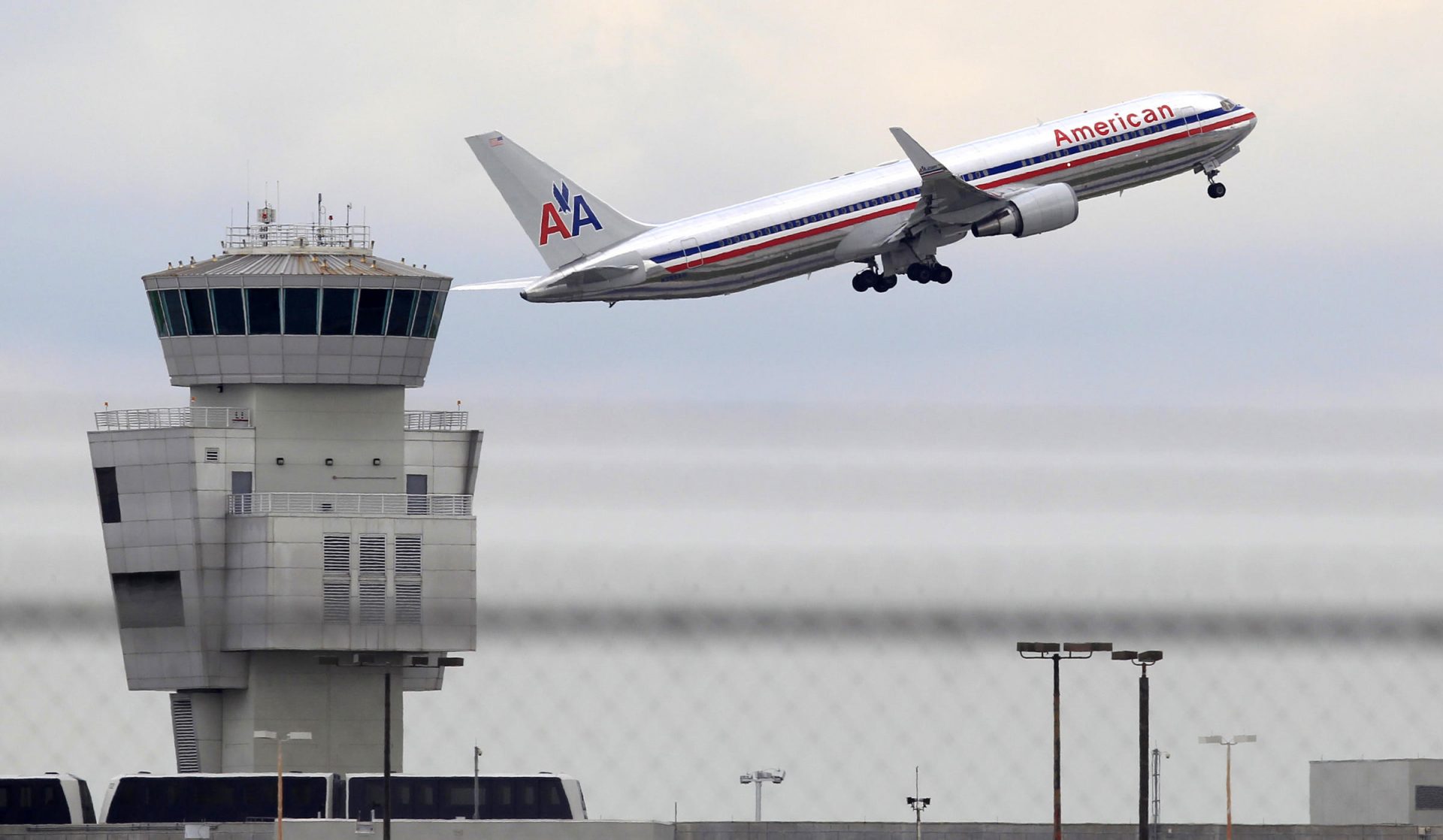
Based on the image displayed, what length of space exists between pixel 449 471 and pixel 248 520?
37.8 feet

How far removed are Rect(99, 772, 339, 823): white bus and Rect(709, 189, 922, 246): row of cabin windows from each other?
33.4 m

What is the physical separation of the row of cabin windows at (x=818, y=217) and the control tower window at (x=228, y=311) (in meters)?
33.5

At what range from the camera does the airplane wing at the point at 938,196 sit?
142 meters

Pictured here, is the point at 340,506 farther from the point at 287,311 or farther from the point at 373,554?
the point at 287,311

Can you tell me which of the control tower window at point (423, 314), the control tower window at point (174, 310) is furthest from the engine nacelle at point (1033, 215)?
the control tower window at point (174, 310)

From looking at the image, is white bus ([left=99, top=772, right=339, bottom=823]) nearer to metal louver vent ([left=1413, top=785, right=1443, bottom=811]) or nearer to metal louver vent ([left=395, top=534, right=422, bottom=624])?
metal louver vent ([left=395, top=534, right=422, bottom=624])

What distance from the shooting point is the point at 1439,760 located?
18400 cm

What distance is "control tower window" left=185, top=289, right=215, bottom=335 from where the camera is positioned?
15888 centimetres

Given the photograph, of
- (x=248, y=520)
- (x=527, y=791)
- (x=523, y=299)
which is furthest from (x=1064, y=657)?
(x=248, y=520)

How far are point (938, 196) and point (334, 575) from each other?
34.4 m

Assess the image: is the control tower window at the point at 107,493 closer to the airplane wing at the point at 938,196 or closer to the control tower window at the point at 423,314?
the control tower window at the point at 423,314

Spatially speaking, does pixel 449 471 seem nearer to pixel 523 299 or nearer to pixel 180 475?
pixel 180 475

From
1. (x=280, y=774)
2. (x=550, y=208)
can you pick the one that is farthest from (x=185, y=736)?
(x=550, y=208)

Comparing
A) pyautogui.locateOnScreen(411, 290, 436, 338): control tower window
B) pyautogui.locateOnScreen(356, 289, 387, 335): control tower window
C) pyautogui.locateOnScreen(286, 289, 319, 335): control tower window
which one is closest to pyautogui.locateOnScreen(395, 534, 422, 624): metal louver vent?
pyautogui.locateOnScreen(356, 289, 387, 335): control tower window
